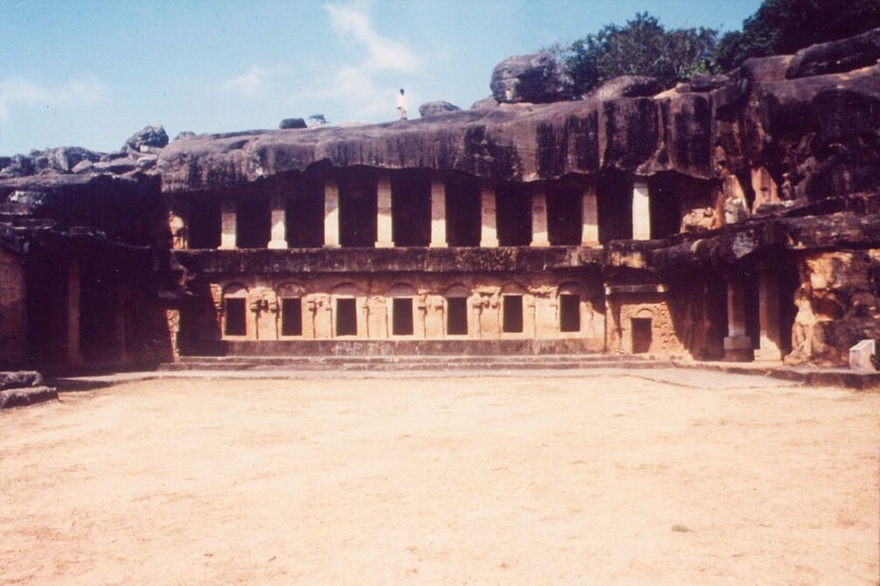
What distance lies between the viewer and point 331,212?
22.2 metres

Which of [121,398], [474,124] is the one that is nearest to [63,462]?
[121,398]

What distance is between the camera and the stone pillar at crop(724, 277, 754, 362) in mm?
16734

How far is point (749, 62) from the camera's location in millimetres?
20844

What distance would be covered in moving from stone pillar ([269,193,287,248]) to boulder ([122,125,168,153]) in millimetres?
8840

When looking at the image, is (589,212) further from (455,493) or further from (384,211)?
(455,493)

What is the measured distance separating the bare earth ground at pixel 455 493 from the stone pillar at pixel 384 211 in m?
11.6

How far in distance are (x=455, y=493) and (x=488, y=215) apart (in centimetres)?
1683

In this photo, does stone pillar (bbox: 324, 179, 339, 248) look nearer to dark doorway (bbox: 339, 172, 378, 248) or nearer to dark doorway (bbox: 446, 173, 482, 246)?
dark doorway (bbox: 339, 172, 378, 248)

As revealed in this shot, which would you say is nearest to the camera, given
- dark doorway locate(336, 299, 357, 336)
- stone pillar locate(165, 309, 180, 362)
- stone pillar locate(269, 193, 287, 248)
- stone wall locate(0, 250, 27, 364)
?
stone wall locate(0, 250, 27, 364)

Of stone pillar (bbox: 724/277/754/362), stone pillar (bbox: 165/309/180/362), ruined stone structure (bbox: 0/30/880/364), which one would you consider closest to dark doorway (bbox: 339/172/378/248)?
ruined stone structure (bbox: 0/30/880/364)

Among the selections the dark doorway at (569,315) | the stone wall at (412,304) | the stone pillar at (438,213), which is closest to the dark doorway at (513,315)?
the dark doorway at (569,315)

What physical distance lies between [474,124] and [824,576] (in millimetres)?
18837

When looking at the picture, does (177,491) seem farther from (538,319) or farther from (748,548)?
(538,319)

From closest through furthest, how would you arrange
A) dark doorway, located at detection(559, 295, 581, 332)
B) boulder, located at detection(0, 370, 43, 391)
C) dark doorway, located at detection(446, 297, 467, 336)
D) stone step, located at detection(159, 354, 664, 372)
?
1. boulder, located at detection(0, 370, 43, 391)
2. stone step, located at detection(159, 354, 664, 372)
3. dark doorway, located at detection(559, 295, 581, 332)
4. dark doorway, located at detection(446, 297, 467, 336)
